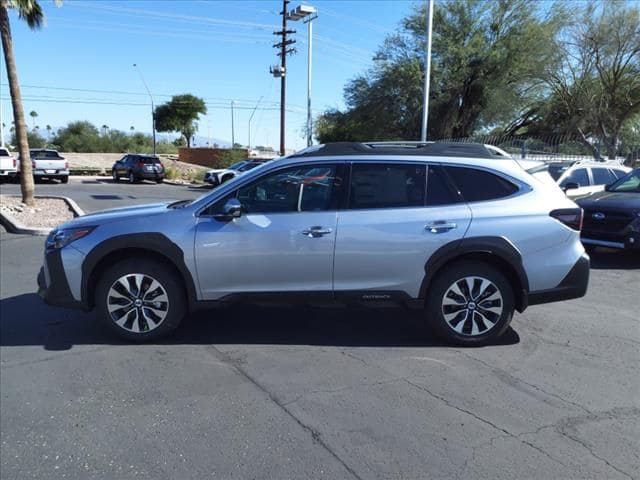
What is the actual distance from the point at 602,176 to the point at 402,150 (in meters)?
8.15

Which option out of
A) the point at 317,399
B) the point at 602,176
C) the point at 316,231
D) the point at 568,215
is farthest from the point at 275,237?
the point at 602,176

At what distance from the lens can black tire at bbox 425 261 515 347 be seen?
15.1ft

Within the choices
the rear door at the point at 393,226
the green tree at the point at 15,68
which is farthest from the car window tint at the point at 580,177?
the green tree at the point at 15,68

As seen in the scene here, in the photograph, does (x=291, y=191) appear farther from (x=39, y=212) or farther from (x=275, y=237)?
(x=39, y=212)

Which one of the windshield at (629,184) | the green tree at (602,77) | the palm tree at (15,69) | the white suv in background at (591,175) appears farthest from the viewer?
the green tree at (602,77)

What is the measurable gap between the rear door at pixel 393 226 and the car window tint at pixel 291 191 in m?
0.23

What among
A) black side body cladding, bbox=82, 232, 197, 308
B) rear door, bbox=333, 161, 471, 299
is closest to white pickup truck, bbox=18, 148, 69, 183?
black side body cladding, bbox=82, 232, 197, 308

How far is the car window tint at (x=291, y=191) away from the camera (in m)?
4.63

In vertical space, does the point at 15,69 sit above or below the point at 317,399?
above

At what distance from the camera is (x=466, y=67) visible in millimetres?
29016

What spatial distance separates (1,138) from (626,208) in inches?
1516

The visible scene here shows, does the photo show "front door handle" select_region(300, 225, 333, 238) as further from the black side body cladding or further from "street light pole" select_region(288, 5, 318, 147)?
"street light pole" select_region(288, 5, 318, 147)

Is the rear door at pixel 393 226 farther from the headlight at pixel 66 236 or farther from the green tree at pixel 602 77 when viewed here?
the green tree at pixel 602 77

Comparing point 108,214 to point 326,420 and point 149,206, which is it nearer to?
point 149,206
